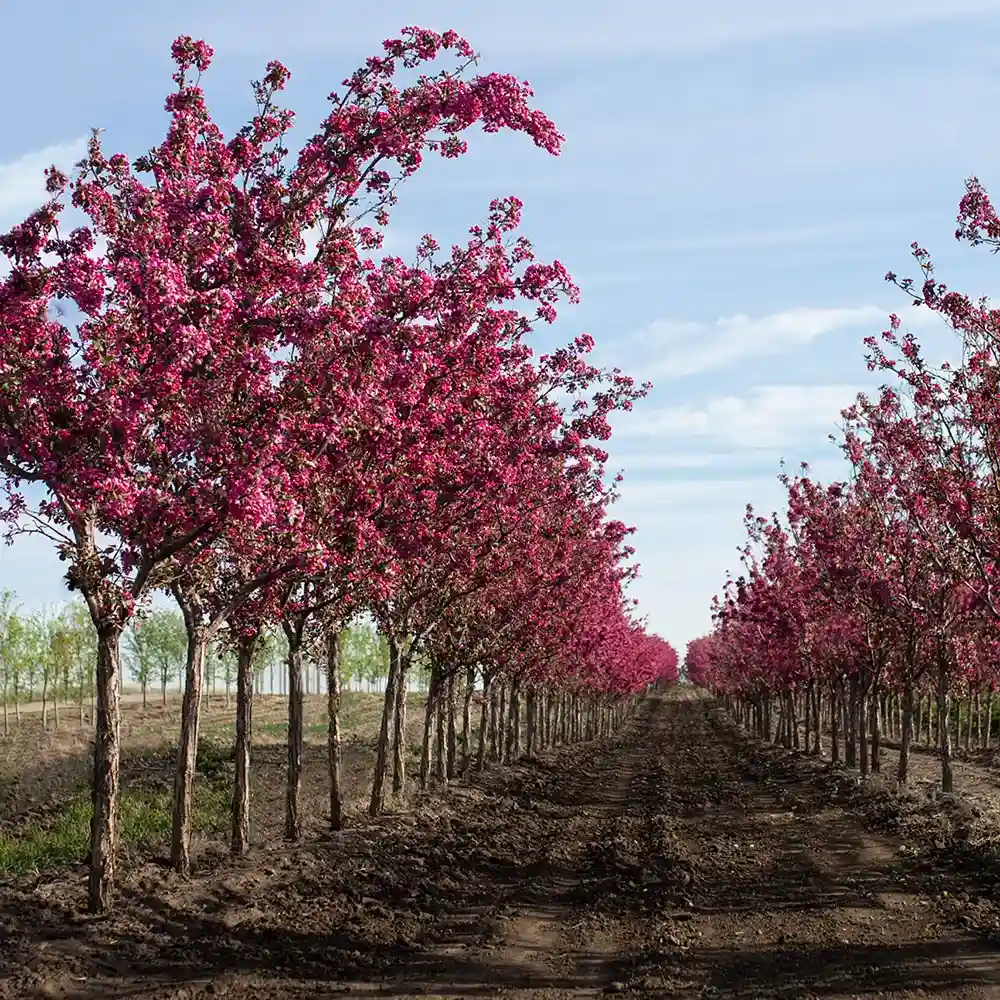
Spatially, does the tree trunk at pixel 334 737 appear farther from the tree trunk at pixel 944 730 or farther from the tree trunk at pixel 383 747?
the tree trunk at pixel 944 730

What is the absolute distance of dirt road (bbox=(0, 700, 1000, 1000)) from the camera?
1100cm

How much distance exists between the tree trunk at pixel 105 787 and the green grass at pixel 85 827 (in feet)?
15.2

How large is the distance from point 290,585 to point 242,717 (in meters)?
2.88

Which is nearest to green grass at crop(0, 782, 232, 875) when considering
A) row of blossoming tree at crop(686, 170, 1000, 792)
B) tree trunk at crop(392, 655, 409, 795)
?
tree trunk at crop(392, 655, 409, 795)

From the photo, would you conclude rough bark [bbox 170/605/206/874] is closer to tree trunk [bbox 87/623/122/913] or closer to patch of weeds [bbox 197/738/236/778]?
tree trunk [bbox 87/623/122/913]

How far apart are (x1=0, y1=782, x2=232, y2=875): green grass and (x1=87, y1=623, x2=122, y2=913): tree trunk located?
4.63 m

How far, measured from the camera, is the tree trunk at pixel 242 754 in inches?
670

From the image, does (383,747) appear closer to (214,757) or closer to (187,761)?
(187,761)

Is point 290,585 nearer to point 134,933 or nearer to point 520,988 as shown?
point 134,933

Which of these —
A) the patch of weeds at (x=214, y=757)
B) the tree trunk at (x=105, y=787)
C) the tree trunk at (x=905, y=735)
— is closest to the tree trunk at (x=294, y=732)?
the tree trunk at (x=105, y=787)

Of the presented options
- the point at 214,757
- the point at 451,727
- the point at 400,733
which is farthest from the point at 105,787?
the point at 214,757

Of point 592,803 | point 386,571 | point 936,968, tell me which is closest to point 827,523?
point 592,803

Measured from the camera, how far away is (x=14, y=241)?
11141 millimetres

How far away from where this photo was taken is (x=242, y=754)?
1762 centimetres
